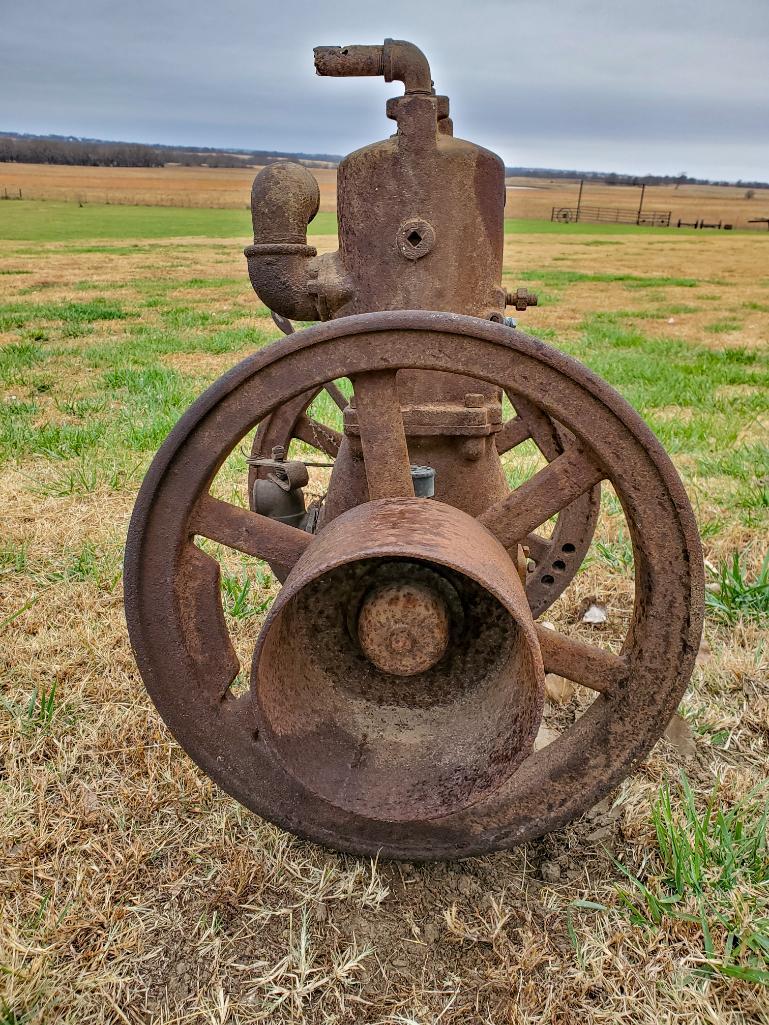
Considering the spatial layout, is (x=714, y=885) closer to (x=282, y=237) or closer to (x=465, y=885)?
(x=465, y=885)

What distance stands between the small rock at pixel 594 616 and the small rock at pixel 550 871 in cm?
127

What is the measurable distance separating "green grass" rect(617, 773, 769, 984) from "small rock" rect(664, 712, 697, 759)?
11.2 inches

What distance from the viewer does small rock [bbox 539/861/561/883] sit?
5.94 feet

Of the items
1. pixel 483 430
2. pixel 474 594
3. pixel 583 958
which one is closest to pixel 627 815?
pixel 583 958

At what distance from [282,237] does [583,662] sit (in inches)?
52.3

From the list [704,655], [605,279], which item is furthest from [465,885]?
[605,279]

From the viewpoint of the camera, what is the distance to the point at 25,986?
1.51m

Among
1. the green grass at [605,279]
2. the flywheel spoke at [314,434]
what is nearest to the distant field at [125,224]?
the green grass at [605,279]

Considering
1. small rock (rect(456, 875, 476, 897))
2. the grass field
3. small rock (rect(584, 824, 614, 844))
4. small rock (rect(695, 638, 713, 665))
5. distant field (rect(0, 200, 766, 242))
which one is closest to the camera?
the grass field

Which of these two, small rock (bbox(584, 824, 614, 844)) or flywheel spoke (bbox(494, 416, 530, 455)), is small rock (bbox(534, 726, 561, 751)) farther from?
flywheel spoke (bbox(494, 416, 530, 455))

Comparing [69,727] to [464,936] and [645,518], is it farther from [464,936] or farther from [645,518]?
[645,518]

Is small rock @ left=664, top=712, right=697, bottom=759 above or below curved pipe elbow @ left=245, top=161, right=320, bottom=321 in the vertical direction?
below

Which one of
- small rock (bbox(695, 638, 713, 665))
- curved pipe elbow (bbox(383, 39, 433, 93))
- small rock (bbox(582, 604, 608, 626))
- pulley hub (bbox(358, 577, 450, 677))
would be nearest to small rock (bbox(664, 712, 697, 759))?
small rock (bbox(695, 638, 713, 665))

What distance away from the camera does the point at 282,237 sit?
79.3 inches
